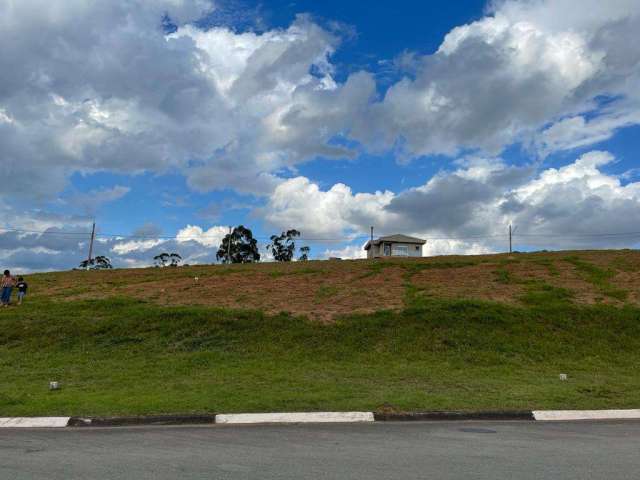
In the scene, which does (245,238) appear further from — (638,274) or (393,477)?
(393,477)

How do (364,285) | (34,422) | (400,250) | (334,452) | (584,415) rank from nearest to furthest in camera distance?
(334,452), (34,422), (584,415), (364,285), (400,250)

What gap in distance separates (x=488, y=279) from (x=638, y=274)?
6.48 metres

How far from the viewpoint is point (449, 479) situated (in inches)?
223

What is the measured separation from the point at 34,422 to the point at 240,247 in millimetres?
63994

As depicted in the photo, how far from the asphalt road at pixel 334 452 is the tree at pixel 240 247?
210 feet

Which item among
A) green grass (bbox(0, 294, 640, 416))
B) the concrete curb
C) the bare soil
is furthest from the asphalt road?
the bare soil

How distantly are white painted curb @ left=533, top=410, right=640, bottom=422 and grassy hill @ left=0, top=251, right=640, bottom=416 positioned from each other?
1.67 feet

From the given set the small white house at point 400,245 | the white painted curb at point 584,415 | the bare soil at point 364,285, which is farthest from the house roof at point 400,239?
the white painted curb at point 584,415

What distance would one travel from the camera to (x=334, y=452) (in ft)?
22.8

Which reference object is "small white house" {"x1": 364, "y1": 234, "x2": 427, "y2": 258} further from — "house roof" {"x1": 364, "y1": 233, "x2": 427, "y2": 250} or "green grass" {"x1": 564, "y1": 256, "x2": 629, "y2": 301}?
"green grass" {"x1": 564, "y1": 256, "x2": 629, "y2": 301}

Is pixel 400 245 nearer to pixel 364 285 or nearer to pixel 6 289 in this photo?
pixel 364 285

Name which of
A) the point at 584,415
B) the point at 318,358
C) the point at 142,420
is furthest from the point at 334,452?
the point at 318,358

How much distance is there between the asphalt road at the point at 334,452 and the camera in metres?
5.96

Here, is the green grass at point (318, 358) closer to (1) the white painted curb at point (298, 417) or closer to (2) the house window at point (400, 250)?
(1) the white painted curb at point (298, 417)
